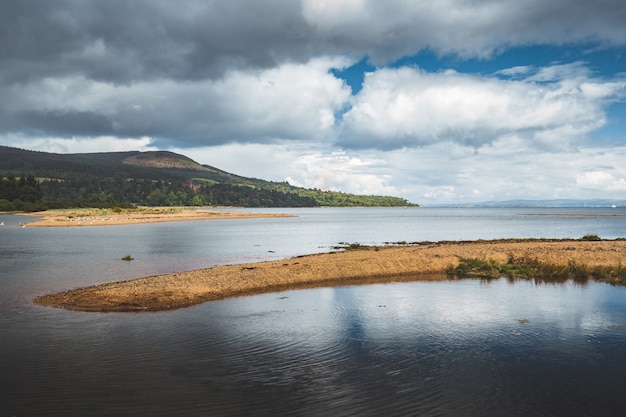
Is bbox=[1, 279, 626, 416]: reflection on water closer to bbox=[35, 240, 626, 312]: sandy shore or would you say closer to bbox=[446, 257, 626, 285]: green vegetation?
bbox=[35, 240, 626, 312]: sandy shore

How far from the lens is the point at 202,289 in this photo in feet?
99.1

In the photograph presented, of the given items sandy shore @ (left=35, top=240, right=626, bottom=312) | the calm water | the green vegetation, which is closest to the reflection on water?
the calm water

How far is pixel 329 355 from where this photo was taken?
18547 millimetres

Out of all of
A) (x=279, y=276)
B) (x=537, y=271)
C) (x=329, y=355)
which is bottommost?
(x=329, y=355)

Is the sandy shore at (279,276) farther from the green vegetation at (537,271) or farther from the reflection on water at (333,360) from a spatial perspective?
the reflection on water at (333,360)

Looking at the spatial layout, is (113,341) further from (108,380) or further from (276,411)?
(276,411)

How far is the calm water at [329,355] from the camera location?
14.0 metres

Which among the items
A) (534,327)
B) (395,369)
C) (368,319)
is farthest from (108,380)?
(534,327)

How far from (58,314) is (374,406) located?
62.8 feet

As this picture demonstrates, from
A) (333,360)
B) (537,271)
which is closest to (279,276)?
(333,360)

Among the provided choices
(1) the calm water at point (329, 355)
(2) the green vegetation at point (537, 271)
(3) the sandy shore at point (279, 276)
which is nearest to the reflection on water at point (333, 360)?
(1) the calm water at point (329, 355)

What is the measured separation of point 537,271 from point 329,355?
2744cm

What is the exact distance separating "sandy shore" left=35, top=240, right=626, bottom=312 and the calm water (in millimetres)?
1865

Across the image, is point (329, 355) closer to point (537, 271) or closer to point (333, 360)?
point (333, 360)
